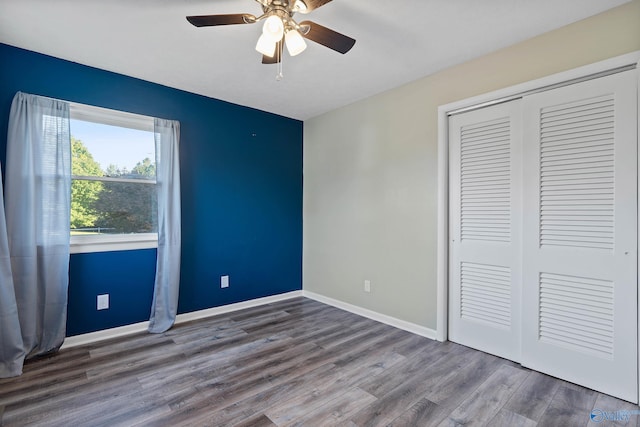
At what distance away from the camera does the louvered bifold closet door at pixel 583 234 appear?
6.44 feet

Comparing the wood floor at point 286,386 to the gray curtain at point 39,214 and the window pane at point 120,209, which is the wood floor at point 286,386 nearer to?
the gray curtain at point 39,214

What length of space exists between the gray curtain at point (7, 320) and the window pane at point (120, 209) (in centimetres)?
55

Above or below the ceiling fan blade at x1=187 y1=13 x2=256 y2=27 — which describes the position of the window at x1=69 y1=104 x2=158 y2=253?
below

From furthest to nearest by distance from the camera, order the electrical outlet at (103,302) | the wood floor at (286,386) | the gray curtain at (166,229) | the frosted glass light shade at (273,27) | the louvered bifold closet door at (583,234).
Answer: the gray curtain at (166,229) → the electrical outlet at (103,302) → the louvered bifold closet door at (583,234) → the wood floor at (286,386) → the frosted glass light shade at (273,27)

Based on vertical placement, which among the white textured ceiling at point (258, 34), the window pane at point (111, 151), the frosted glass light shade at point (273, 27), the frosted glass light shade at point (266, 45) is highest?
the white textured ceiling at point (258, 34)

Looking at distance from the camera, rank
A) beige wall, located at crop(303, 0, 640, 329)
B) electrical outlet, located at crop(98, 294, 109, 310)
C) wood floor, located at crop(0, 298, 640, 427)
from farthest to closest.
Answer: electrical outlet, located at crop(98, 294, 109, 310) → beige wall, located at crop(303, 0, 640, 329) → wood floor, located at crop(0, 298, 640, 427)

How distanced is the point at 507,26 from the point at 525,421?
254 centimetres

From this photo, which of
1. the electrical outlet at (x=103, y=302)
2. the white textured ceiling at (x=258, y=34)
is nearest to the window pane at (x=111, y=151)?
the white textured ceiling at (x=258, y=34)

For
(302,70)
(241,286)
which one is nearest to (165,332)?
(241,286)

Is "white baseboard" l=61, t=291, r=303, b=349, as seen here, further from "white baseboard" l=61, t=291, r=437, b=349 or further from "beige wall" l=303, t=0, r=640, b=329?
"beige wall" l=303, t=0, r=640, b=329

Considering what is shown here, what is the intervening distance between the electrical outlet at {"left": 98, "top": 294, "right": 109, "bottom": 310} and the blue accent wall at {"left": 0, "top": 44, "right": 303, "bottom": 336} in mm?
38

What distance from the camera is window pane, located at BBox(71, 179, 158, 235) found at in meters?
2.87

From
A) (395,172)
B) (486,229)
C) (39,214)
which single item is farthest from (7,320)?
(486,229)

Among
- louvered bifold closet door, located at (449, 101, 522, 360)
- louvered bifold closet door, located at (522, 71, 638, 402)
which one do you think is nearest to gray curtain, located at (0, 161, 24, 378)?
louvered bifold closet door, located at (449, 101, 522, 360)
